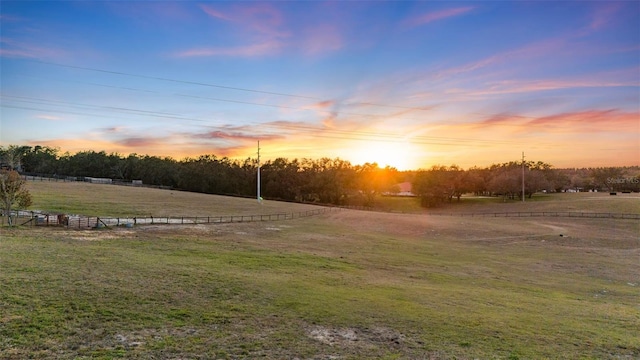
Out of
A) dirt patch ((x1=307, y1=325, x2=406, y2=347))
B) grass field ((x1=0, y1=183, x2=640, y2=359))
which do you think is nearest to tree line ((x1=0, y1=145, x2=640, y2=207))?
grass field ((x1=0, y1=183, x2=640, y2=359))

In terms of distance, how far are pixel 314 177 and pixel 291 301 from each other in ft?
343

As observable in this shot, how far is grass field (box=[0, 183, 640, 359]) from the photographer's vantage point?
422 inches

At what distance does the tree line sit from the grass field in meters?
85.6

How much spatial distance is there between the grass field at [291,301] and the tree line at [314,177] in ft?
281

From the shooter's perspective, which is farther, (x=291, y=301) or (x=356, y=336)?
(x=291, y=301)

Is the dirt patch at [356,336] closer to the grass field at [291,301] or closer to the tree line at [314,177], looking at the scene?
the grass field at [291,301]

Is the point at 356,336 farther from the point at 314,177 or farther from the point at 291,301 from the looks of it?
the point at 314,177

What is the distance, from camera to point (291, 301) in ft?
48.8

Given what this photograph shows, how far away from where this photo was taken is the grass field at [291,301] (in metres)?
10.7

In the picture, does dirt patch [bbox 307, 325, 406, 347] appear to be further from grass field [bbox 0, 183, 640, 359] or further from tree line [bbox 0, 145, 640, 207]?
tree line [bbox 0, 145, 640, 207]

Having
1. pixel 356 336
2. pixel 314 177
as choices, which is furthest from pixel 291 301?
pixel 314 177

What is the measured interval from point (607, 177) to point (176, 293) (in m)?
172

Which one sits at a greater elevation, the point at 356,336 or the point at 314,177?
the point at 314,177

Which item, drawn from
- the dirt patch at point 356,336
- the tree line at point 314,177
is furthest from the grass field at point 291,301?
the tree line at point 314,177
